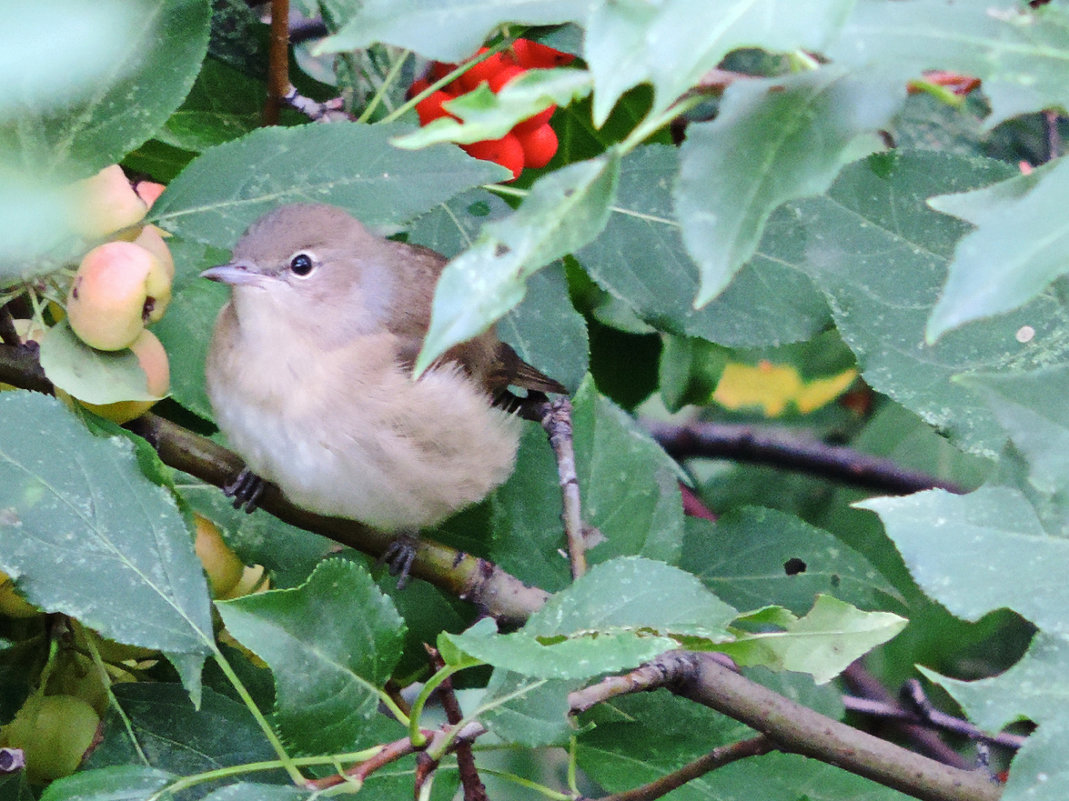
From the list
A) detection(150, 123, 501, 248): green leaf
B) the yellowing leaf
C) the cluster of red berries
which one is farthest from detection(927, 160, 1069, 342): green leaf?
the yellowing leaf

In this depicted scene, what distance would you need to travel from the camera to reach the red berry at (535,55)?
63.7 inches

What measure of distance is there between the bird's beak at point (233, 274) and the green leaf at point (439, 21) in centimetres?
89

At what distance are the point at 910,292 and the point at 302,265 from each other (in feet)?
3.51

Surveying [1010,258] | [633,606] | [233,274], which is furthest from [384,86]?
[1010,258]

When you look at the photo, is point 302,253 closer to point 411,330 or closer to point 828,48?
point 411,330

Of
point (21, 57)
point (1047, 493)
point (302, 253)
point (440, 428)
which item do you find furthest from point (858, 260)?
point (302, 253)

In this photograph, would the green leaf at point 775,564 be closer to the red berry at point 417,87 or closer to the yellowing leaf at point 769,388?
the red berry at point 417,87

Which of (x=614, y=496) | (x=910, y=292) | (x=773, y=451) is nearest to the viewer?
(x=910, y=292)

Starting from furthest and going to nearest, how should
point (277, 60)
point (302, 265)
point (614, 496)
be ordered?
point (302, 265) → point (614, 496) → point (277, 60)

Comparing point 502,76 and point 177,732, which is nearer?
point 177,732

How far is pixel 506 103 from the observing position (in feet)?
2.47

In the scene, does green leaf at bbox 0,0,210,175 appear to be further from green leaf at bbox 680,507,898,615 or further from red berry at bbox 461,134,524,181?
green leaf at bbox 680,507,898,615

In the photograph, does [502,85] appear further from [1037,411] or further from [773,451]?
[773,451]

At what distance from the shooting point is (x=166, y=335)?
1.69 m
